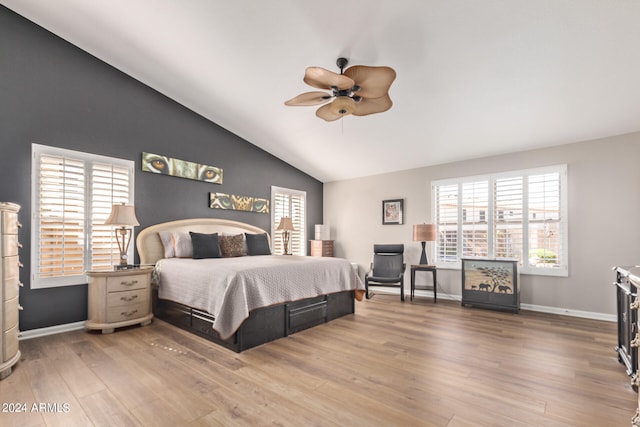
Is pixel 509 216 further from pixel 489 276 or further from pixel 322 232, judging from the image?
pixel 322 232

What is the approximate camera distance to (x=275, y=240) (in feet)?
20.7

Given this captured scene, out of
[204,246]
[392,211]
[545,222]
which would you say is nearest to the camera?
[204,246]

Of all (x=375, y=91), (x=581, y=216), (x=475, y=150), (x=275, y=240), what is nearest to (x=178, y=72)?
(x=375, y=91)

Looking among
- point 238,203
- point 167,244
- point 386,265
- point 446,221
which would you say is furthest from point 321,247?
point 167,244

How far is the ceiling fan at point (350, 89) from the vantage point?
2619mm

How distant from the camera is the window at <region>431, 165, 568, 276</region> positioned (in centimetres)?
458

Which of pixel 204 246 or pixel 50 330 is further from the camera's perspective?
pixel 204 246

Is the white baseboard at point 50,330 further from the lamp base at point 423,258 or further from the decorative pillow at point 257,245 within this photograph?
the lamp base at point 423,258

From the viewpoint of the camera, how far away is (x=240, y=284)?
9.82 feet

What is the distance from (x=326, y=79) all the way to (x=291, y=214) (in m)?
4.22

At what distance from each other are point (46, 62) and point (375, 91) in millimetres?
3823

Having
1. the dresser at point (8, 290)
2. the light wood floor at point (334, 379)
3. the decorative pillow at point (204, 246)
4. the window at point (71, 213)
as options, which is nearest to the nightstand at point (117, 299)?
the light wood floor at point (334, 379)

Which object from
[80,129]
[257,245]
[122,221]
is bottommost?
[257,245]

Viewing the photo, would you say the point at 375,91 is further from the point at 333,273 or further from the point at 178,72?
the point at 178,72
